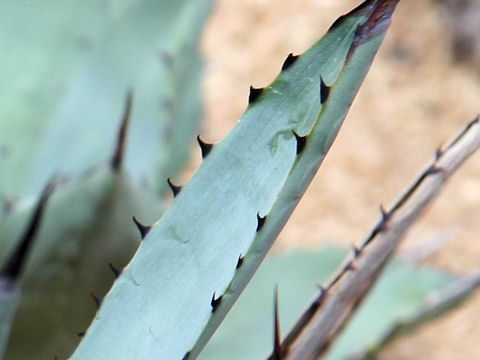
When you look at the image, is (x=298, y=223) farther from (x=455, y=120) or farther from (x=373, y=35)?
(x=373, y=35)

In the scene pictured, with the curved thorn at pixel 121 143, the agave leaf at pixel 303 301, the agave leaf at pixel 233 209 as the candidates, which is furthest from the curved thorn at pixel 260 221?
the agave leaf at pixel 303 301

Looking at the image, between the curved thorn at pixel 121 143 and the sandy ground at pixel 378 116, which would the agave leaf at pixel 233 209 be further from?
the sandy ground at pixel 378 116

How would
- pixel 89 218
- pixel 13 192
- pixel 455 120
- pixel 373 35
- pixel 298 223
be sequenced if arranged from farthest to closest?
pixel 455 120 → pixel 298 223 → pixel 13 192 → pixel 89 218 → pixel 373 35

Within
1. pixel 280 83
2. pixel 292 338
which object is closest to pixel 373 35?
pixel 280 83

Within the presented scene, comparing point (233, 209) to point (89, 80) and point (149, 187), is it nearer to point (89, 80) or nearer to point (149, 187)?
point (149, 187)

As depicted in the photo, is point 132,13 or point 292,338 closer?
point 292,338

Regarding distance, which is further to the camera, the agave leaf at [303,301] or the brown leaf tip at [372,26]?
the agave leaf at [303,301]

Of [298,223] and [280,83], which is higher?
[298,223]

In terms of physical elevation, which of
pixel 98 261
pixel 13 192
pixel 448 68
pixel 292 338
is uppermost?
pixel 448 68
